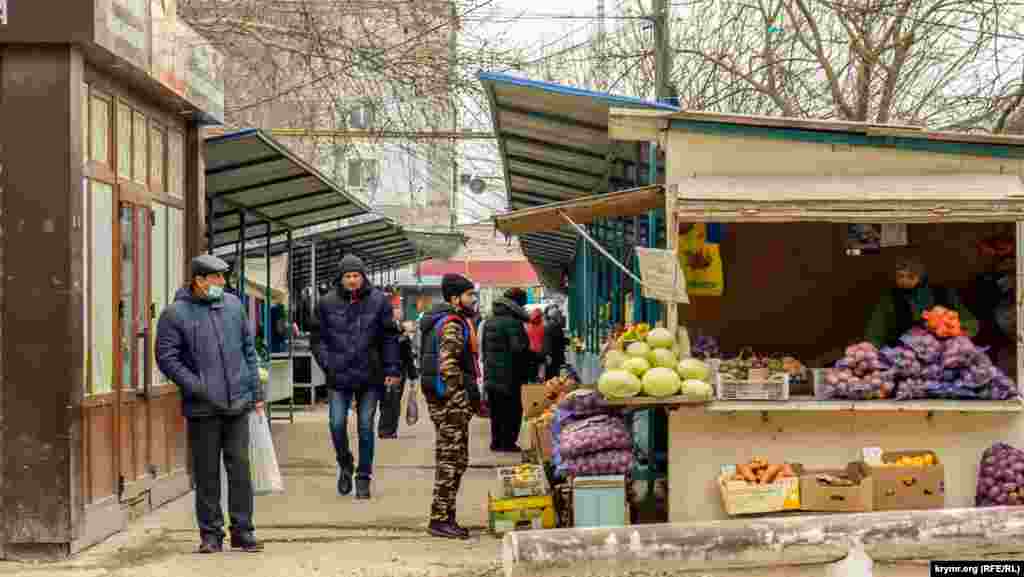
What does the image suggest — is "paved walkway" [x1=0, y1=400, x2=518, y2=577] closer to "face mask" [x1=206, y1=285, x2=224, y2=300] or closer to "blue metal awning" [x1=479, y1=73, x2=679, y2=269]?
"face mask" [x1=206, y1=285, x2=224, y2=300]

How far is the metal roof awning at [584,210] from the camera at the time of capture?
9531 millimetres

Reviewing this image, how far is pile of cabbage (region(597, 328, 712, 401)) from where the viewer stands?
9.09m

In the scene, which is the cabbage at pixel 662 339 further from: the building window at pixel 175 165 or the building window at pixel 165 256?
the building window at pixel 175 165

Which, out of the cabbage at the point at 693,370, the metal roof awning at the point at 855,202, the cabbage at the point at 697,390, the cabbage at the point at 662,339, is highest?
the metal roof awning at the point at 855,202

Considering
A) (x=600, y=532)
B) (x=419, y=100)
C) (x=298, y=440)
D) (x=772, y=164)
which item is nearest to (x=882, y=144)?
(x=772, y=164)

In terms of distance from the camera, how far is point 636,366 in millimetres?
9219

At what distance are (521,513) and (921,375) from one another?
260 centimetres

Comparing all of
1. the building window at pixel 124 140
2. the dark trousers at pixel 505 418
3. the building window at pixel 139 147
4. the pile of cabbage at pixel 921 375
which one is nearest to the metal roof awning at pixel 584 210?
the pile of cabbage at pixel 921 375

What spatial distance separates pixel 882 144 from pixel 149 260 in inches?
203

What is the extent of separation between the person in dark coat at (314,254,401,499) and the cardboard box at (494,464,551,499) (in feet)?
6.70

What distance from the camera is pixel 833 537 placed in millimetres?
6848

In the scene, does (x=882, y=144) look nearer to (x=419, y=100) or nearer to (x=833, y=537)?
(x=833, y=537)

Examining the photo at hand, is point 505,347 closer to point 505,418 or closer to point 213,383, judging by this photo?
point 505,418

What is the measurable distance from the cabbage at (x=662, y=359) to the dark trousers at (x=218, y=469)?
2.44 meters
